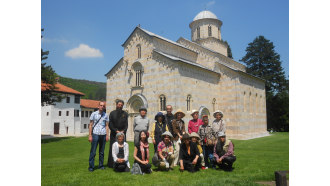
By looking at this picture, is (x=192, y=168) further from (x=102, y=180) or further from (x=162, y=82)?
(x=162, y=82)

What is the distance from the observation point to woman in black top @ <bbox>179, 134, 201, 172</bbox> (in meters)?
6.25

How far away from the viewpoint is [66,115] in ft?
96.5

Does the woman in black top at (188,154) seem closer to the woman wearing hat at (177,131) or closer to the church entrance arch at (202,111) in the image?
the woman wearing hat at (177,131)

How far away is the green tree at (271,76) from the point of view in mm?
20056

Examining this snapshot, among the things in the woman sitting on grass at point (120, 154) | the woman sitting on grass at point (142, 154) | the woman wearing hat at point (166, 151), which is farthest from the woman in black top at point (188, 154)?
the woman sitting on grass at point (120, 154)

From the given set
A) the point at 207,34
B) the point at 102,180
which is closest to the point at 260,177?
the point at 102,180

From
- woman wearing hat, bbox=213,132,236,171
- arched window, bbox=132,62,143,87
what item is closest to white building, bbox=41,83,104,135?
arched window, bbox=132,62,143,87

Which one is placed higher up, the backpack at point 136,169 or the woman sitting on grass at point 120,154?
the woman sitting on grass at point 120,154

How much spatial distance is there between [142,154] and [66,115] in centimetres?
2663

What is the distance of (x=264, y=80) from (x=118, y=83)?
15.3m

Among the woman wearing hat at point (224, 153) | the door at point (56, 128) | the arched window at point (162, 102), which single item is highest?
the arched window at point (162, 102)

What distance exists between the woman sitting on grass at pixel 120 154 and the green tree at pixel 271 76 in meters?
16.9

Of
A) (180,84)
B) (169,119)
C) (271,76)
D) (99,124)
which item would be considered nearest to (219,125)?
(169,119)

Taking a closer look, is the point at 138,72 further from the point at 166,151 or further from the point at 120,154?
the point at 120,154
